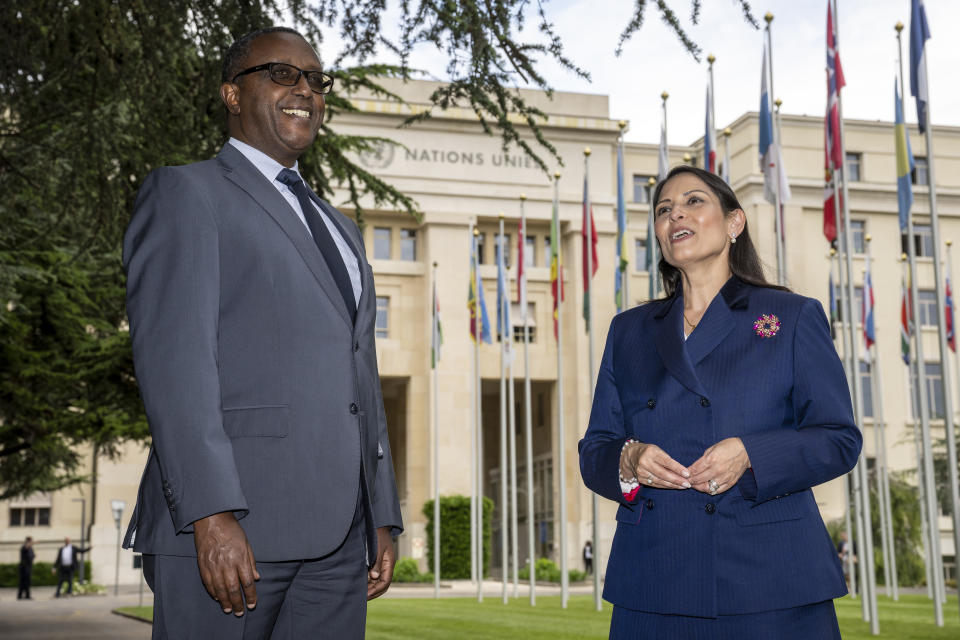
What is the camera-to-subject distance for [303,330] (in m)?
3.04

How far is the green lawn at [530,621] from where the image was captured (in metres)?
15.0

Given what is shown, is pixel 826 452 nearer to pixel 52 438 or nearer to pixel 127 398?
pixel 127 398

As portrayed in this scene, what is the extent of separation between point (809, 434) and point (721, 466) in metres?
0.30

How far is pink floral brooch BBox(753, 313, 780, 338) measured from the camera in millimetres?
3195

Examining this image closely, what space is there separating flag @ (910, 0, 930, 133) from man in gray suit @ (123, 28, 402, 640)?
45.5ft

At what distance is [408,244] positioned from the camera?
47.8 metres

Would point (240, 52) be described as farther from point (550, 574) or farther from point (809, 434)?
point (550, 574)

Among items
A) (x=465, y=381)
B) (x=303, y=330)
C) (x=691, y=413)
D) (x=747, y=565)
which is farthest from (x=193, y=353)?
(x=465, y=381)

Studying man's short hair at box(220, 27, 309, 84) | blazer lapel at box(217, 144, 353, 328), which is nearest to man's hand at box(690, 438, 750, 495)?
blazer lapel at box(217, 144, 353, 328)

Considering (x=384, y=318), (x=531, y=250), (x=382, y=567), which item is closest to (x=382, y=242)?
(x=384, y=318)

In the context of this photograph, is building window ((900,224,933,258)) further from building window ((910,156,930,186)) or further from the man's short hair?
the man's short hair

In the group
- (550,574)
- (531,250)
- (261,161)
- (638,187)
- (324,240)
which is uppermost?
(638,187)

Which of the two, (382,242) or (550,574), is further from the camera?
(382,242)

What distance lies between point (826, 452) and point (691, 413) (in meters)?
0.38
